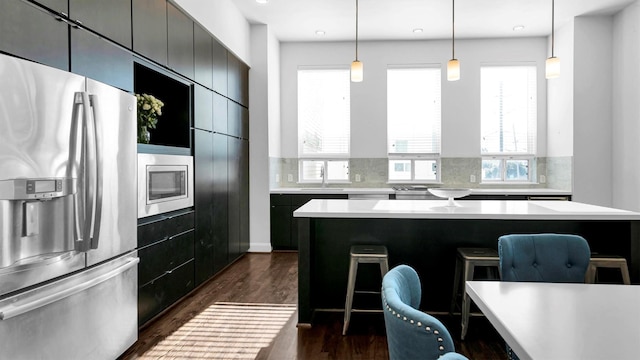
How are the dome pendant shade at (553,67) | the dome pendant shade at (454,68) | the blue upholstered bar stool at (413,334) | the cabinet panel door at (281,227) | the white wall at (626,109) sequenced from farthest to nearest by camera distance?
the cabinet panel door at (281,227) → the white wall at (626,109) → the dome pendant shade at (454,68) → the dome pendant shade at (553,67) → the blue upholstered bar stool at (413,334)

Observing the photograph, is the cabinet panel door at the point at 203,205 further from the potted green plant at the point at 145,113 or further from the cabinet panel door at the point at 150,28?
the cabinet panel door at the point at 150,28

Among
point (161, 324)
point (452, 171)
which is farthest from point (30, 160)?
point (452, 171)

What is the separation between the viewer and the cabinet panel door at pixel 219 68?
4535mm

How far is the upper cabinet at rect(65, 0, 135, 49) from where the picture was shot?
2.33 metres

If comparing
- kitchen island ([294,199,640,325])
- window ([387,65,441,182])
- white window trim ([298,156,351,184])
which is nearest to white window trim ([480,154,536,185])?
window ([387,65,441,182])

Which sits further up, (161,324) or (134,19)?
(134,19)

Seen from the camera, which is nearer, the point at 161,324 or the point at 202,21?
the point at 161,324

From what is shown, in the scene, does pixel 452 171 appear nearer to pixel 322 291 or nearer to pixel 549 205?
pixel 549 205

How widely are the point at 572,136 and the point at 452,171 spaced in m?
1.64

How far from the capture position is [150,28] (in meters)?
3.14

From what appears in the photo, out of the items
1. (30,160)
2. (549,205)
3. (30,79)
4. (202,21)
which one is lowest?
(549,205)

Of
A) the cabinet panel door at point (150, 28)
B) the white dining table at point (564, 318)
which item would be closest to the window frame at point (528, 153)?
the cabinet panel door at point (150, 28)

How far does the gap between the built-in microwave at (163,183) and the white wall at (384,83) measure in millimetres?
2979

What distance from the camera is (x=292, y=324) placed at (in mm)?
3209
